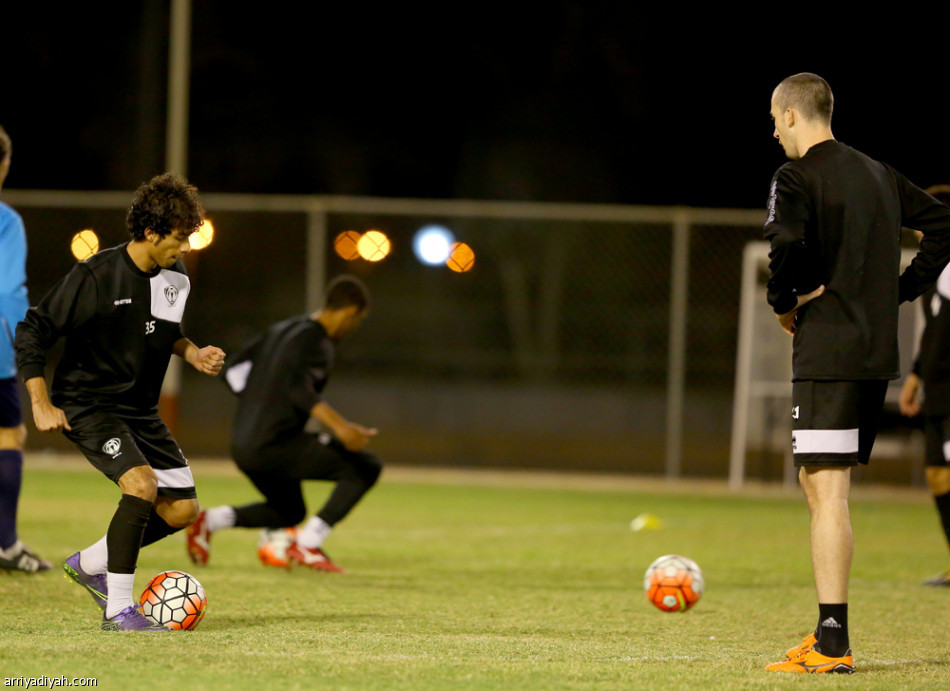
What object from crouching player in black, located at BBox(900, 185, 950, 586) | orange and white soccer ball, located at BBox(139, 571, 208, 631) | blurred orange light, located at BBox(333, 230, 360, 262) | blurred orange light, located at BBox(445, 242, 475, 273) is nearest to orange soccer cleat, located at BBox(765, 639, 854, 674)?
orange and white soccer ball, located at BBox(139, 571, 208, 631)

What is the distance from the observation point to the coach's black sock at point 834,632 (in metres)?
4.45

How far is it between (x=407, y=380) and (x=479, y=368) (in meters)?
1.92

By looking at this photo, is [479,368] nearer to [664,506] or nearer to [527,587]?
[664,506]

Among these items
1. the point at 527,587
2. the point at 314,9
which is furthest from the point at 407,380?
the point at 527,587

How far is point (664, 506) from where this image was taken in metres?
11.6

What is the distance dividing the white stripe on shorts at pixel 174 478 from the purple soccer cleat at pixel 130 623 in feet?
1.86

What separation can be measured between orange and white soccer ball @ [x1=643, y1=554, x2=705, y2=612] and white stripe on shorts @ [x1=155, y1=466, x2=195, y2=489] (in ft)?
7.17

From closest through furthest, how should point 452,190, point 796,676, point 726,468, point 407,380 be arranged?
point 796,676, point 726,468, point 407,380, point 452,190

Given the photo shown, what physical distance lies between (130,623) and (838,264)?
2.99 m

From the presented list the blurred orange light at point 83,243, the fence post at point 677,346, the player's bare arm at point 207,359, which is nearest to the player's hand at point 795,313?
the player's bare arm at point 207,359

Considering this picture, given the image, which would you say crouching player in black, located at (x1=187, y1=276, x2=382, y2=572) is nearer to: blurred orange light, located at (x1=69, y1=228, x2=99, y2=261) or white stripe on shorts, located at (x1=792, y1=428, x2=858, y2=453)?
white stripe on shorts, located at (x1=792, y1=428, x2=858, y2=453)

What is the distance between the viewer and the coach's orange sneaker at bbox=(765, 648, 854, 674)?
440 cm

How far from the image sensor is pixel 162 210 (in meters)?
5.02

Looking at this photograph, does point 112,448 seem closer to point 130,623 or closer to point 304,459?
point 130,623
